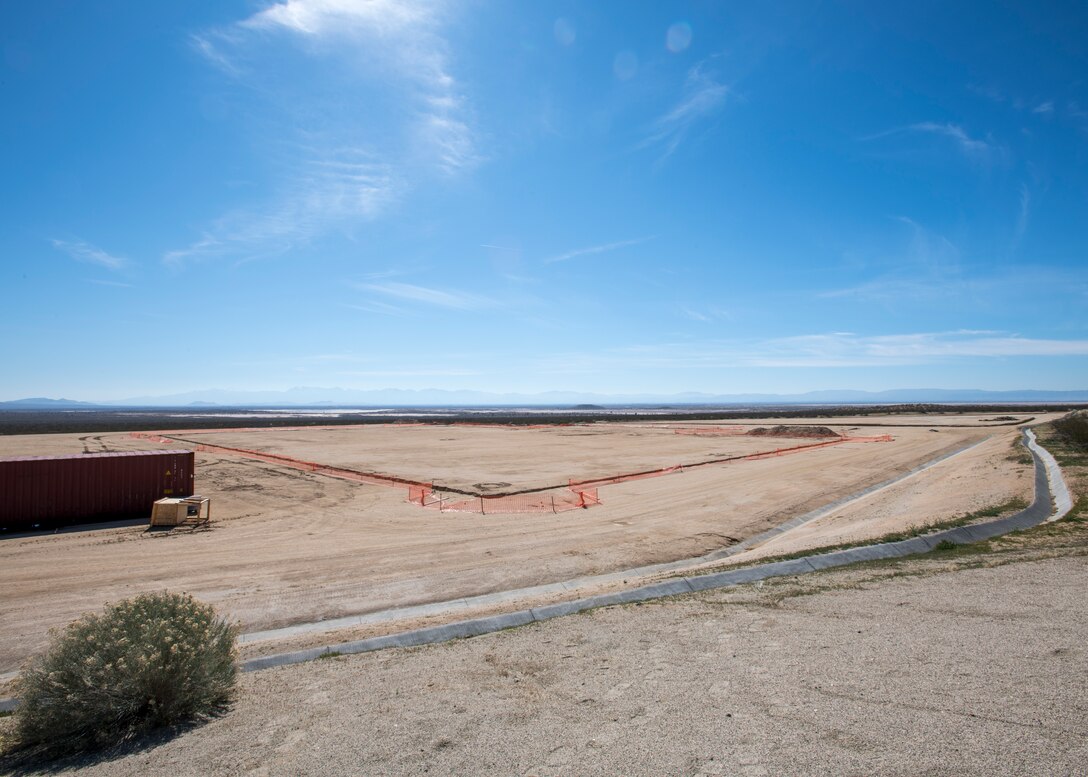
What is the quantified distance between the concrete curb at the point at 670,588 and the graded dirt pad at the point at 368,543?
7.97 feet

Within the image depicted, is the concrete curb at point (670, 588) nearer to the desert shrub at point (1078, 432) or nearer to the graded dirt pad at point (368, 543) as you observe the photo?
the graded dirt pad at point (368, 543)

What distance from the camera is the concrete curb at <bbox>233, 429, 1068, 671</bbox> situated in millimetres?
7355

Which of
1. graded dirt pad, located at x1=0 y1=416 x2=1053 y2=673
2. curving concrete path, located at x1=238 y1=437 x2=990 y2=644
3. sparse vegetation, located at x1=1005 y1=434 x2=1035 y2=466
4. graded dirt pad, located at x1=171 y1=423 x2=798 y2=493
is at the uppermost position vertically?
sparse vegetation, located at x1=1005 y1=434 x2=1035 y2=466

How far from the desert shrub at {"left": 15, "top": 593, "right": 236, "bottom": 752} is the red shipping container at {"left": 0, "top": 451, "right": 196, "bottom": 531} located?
15.2m

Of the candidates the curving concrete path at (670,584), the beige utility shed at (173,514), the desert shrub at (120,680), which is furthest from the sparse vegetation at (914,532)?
the beige utility shed at (173,514)

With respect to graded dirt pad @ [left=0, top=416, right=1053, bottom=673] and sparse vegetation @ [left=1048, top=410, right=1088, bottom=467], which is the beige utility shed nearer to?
graded dirt pad @ [left=0, top=416, right=1053, bottom=673]

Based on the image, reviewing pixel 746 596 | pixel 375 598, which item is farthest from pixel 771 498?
pixel 375 598

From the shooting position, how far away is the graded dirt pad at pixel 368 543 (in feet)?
35.4

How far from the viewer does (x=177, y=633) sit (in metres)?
5.68

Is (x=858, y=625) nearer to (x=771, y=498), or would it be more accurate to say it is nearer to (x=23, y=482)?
(x=771, y=498)

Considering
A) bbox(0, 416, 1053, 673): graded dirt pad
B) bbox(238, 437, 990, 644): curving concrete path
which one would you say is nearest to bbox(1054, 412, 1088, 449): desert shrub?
bbox(0, 416, 1053, 673): graded dirt pad

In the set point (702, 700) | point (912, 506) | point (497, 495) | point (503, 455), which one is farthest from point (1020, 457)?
point (702, 700)

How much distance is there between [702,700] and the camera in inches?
202

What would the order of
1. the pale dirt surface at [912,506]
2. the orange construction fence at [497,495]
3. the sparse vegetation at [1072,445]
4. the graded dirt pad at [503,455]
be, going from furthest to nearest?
the graded dirt pad at [503,455] → the sparse vegetation at [1072,445] → the orange construction fence at [497,495] → the pale dirt surface at [912,506]
